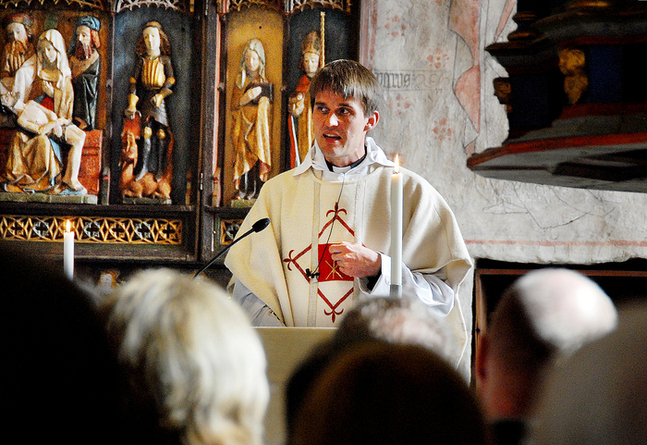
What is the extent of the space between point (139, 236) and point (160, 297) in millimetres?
4246

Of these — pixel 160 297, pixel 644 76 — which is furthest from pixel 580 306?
pixel 160 297

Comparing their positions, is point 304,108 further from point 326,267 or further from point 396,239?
point 396,239

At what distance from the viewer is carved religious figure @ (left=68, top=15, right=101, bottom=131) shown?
16.4 ft

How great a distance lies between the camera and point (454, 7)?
5.03 meters

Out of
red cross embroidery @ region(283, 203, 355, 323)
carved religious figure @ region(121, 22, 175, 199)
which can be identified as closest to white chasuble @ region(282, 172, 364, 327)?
red cross embroidery @ region(283, 203, 355, 323)

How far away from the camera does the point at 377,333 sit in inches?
41.4

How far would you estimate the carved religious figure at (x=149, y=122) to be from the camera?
16.4ft

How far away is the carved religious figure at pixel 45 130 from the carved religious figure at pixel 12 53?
53 millimetres

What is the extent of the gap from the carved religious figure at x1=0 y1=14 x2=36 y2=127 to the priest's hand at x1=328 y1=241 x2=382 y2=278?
3342mm

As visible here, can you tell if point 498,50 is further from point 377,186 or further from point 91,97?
point 91,97

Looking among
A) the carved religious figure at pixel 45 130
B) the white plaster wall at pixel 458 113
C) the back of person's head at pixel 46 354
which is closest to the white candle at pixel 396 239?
the back of person's head at pixel 46 354

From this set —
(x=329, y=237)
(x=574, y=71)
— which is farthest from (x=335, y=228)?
(x=574, y=71)

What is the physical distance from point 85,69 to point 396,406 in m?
4.85

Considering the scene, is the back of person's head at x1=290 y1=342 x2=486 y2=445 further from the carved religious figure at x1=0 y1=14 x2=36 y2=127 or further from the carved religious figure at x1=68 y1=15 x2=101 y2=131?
the carved religious figure at x1=0 y1=14 x2=36 y2=127
